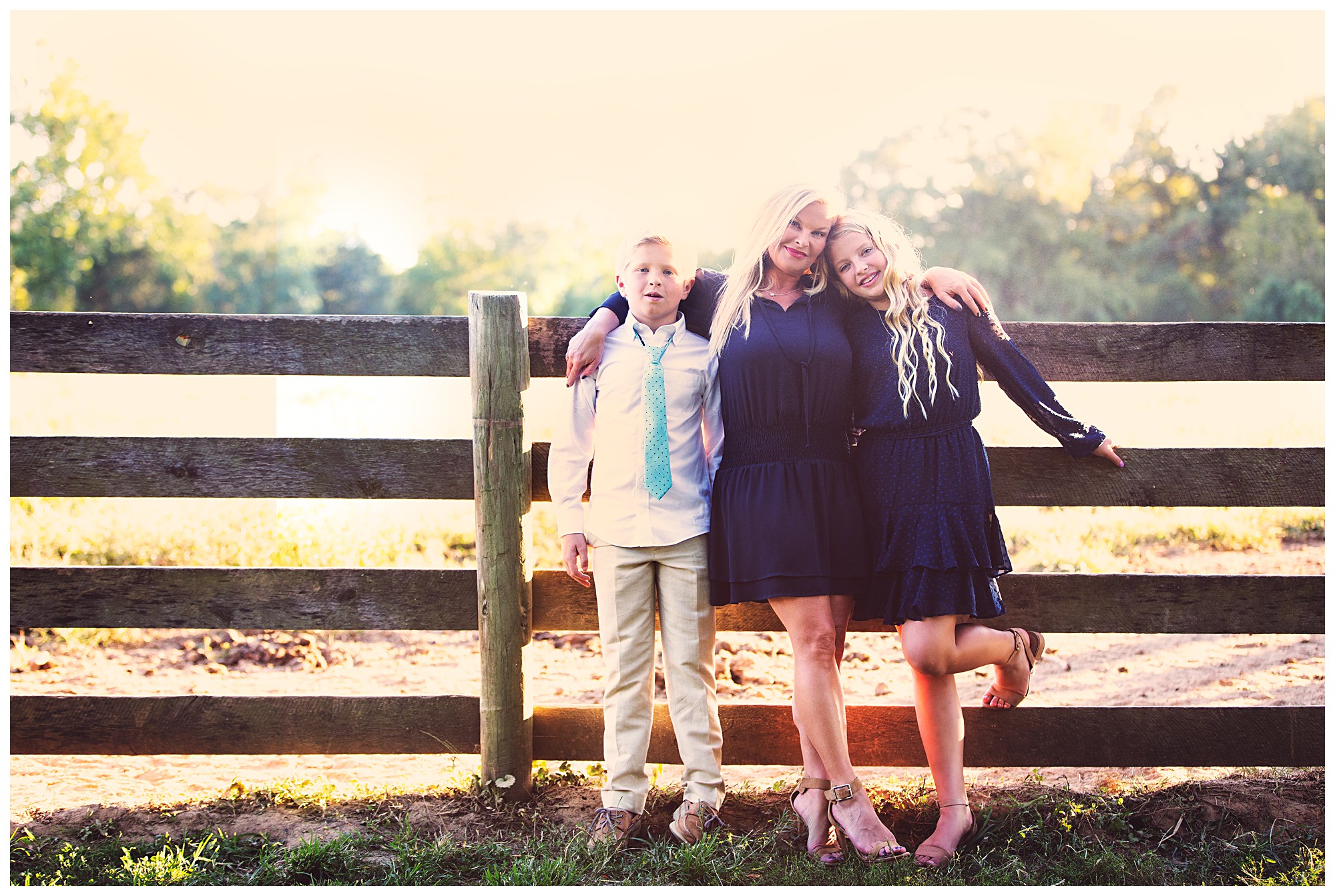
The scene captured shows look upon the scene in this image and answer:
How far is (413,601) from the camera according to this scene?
3.60 metres

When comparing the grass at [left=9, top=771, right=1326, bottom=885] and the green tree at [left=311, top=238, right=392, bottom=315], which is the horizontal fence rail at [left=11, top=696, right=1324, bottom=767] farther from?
the green tree at [left=311, top=238, right=392, bottom=315]

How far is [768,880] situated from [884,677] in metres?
1.84

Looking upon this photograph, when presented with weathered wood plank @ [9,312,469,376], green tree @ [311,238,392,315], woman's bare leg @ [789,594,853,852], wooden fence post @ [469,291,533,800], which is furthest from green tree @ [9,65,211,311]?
woman's bare leg @ [789,594,853,852]

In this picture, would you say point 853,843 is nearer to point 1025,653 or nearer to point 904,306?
point 1025,653

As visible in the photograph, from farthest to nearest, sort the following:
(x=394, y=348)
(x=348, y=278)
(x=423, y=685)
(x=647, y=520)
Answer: (x=348, y=278) → (x=423, y=685) → (x=394, y=348) → (x=647, y=520)

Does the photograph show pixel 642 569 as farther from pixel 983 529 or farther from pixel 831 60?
pixel 831 60

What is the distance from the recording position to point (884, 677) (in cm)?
472

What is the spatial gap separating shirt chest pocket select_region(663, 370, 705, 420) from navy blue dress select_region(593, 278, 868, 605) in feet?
0.30

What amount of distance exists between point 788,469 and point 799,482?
54 millimetres

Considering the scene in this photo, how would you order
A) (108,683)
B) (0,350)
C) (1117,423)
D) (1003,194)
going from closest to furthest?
(0,350) < (108,683) < (1117,423) < (1003,194)

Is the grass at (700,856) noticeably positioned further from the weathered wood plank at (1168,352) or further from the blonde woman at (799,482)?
the weathered wood plank at (1168,352)

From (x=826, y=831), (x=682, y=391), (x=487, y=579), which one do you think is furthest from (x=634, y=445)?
(x=826, y=831)

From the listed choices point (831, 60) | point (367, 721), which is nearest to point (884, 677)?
point (367, 721)

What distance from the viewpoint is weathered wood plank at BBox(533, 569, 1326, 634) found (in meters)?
3.54
